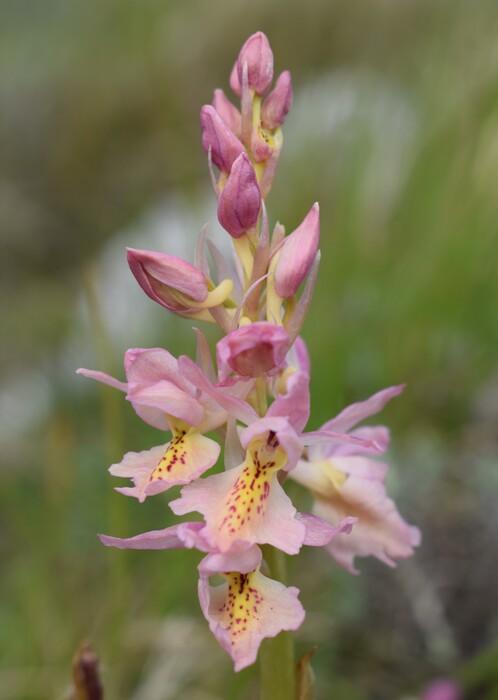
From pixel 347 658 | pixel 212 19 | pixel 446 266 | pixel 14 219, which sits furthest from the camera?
pixel 212 19

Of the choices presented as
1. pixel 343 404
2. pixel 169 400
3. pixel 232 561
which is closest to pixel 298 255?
pixel 169 400

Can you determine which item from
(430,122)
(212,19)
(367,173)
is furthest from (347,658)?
(212,19)

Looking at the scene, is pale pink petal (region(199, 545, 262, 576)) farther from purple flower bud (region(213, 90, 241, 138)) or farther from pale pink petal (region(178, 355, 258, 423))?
purple flower bud (region(213, 90, 241, 138))

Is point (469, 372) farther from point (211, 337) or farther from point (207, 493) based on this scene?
point (207, 493)

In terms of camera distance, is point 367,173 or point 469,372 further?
point 367,173

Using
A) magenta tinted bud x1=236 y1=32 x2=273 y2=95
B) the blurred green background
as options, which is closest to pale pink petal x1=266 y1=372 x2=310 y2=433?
magenta tinted bud x1=236 y1=32 x2=273 y2=95

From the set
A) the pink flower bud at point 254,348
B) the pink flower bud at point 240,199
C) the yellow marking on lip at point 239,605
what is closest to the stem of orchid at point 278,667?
the yellow marking on lip at point 239,605

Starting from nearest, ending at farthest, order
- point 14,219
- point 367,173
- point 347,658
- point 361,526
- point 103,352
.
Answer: point 361,526, point 103,352, point 347,658, point 367,173, point 14,219
